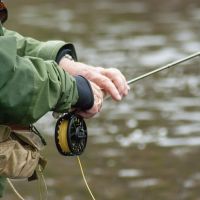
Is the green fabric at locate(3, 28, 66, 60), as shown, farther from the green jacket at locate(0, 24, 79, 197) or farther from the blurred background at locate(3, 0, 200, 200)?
the blurred background at locate(3, 0, 200, 200)

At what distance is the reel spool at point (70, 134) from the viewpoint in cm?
356

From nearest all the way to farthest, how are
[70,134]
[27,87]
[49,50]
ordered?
1. [27,87]
2. [70,134]
3. [49,50]

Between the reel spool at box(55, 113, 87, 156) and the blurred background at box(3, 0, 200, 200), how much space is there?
9.26 feet

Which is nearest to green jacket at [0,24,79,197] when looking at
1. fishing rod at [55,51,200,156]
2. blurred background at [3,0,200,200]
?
fishing rod at [55,51,200,156]

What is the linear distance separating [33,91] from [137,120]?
19.5ft

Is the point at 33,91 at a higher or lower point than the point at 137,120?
higher

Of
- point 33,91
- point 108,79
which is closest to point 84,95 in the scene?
point 108,79

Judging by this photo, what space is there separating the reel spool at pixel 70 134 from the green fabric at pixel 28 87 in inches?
9.2

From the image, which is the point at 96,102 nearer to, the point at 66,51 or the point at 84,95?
the point at 84,95

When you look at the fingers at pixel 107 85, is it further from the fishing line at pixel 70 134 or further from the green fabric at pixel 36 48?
the green fabric at pixel 36 48

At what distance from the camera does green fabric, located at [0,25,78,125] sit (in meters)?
3.05

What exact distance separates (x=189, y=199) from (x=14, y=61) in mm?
3542

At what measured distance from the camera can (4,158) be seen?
10.8ft

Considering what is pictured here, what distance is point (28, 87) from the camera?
3.10 meters
